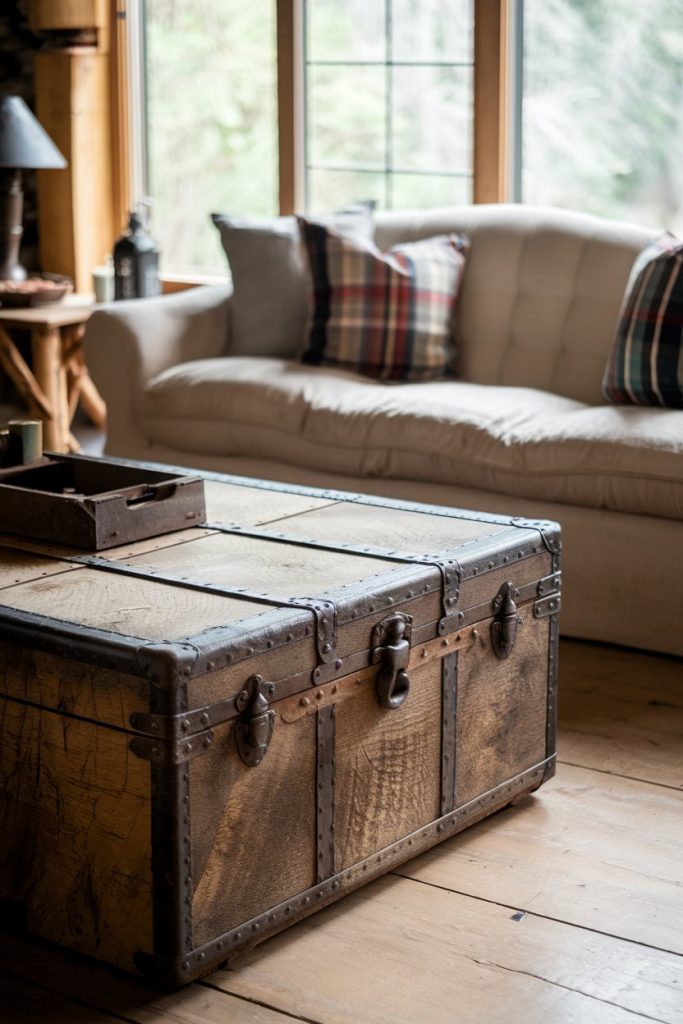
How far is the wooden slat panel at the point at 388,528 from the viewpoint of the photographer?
2297mm

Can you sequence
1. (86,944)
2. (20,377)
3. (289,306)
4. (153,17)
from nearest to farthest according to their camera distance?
1. (86,944)
2. (289,306)
3. (20,377)
4. (153,17)

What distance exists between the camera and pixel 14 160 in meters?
4.89

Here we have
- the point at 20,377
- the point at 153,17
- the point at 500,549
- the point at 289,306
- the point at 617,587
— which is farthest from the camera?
the point at 153,17

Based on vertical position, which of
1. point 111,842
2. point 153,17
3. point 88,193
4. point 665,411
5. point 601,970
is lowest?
point 601,970

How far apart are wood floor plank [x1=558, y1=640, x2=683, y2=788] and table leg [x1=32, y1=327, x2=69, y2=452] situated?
7.87 ft

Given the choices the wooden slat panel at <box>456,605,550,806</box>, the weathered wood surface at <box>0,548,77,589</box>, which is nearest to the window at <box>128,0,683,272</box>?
the wooden slat panel at <box>456,605,550,806</box>

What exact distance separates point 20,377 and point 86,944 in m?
3.35

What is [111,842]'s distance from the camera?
5.86 ft

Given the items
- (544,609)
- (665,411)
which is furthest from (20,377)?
(544,609)

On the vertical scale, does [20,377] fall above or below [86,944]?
above

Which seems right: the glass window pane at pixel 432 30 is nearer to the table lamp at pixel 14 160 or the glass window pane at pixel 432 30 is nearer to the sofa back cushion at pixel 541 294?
the sofa back cushion at pixel 541 294

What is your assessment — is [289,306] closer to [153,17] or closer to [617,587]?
[617,587]

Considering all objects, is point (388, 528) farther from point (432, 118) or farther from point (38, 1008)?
point (432, 118)

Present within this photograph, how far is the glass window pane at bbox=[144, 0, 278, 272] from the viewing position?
5.28m
